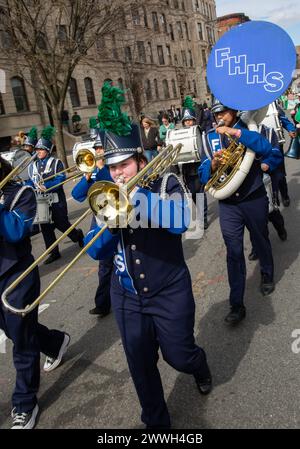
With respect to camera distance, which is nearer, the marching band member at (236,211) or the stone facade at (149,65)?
the marching band member at (236,211)

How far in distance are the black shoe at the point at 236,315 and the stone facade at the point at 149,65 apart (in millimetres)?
14437

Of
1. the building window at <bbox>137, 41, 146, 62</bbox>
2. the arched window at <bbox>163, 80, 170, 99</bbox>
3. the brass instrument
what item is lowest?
the brass instrument

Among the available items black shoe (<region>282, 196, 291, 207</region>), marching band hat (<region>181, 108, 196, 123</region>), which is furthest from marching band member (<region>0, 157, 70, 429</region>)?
marching band hat (<region>181, 108, 196, 123</region>)

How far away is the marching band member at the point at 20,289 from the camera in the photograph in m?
2.67

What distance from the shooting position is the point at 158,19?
46594 millimetres

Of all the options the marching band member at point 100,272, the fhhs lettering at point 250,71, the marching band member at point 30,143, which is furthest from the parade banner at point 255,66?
the marching band member at point 30,143

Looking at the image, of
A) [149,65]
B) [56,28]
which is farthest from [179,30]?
[56,28]

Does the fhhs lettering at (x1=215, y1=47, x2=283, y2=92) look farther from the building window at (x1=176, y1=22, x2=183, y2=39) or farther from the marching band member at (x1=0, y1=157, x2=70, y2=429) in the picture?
the building window at (x1=176, y1=22, x2=183, y2=39)

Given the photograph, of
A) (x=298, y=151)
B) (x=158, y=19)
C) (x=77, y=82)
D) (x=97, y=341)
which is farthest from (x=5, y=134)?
(x=158, y=19)

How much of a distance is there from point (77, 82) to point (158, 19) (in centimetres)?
2049

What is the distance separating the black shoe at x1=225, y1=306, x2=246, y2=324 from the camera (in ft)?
11.7

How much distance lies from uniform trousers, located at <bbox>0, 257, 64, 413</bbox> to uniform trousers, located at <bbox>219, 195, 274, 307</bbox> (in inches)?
66.2

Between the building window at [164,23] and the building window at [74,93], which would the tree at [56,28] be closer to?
the building window at [74,93]
